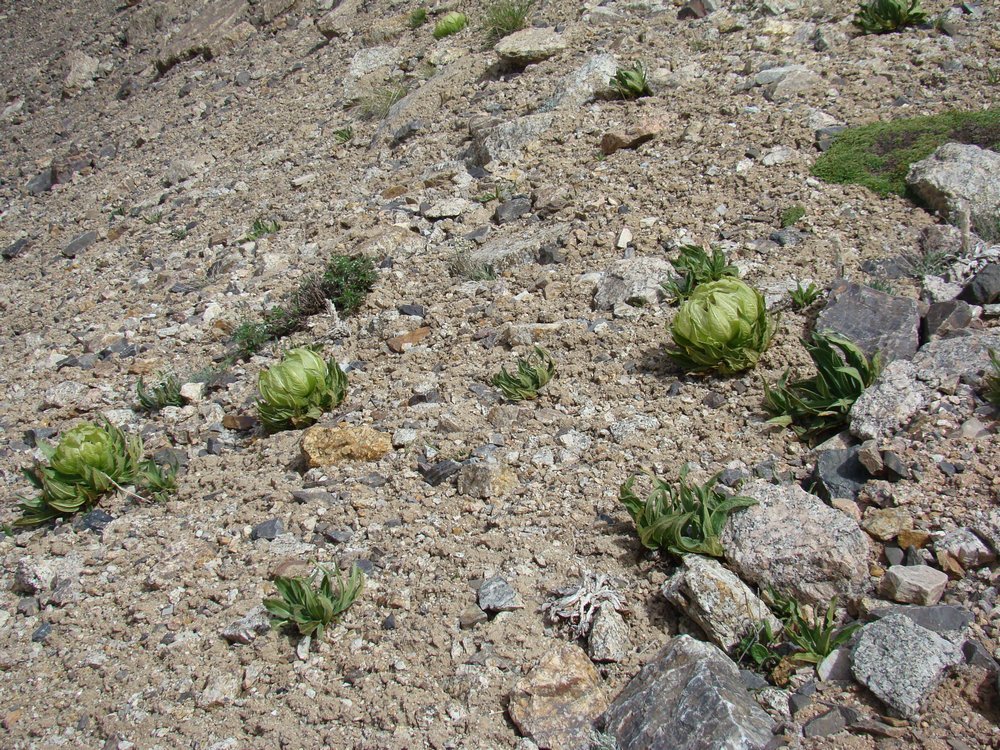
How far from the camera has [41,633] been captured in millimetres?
3959

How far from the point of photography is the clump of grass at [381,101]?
891 cm

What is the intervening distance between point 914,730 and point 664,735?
76cm

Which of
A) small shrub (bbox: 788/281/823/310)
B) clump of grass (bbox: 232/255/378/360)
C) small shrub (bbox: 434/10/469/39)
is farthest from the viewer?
small shrub (bbox: 434/10/469/39)

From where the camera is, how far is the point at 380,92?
9242 mm

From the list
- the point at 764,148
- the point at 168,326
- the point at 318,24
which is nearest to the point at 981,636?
the point at 764,148

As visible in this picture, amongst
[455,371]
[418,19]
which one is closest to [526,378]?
[455,371]

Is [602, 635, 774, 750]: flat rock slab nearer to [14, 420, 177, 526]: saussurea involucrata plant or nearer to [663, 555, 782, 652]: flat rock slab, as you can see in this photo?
[663, 555, 782, 652]: flat rock slab

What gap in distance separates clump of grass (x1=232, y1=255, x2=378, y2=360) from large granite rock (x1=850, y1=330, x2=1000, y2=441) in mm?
3547

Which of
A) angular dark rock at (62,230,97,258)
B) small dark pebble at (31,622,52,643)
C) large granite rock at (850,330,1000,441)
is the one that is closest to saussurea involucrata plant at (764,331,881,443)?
large granite rock at (850,330,1000,441)

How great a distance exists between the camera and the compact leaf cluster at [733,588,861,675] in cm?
284

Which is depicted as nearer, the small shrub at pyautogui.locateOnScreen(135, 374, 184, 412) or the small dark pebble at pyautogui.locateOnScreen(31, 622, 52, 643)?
the small dark pebble at pyautogui.locateOnScreen(31, 622, 52, 643)

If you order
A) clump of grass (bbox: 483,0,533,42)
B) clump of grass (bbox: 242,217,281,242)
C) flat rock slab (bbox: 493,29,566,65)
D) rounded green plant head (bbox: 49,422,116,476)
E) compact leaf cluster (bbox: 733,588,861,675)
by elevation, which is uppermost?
clump of grass (bbox: 483,0,533,42)

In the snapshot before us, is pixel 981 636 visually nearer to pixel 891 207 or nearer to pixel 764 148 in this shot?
pixel 891 207

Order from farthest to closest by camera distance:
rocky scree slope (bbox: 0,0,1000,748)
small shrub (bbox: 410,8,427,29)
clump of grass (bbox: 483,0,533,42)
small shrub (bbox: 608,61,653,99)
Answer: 1. small shrub (bbox: 410,8,427,29)
2. clump of grass (bbox: 483,0,533,42)
3. small shrub (bbox: 608,61,653,99)
4. rocky scree slope (bbox: 0,0,1000,748)
